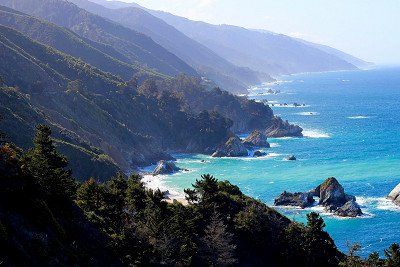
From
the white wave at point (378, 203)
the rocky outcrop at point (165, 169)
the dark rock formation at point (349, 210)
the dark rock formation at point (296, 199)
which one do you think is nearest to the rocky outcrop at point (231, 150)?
the rocky outcrop at point (165, 169)

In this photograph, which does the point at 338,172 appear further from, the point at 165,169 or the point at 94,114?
the point at 94,114

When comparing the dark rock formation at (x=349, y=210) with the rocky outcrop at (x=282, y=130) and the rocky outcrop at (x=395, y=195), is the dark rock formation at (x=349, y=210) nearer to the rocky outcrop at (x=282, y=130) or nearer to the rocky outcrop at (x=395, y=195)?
the rocky outcrop at (x=395, y=195)

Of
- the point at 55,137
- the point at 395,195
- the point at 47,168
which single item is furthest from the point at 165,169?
the point at 47,168

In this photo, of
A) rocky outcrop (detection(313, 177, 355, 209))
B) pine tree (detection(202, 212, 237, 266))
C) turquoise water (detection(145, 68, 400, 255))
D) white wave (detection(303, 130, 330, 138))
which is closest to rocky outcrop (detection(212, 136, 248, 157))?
turquoise water (detection(145, 68, 400, 255))

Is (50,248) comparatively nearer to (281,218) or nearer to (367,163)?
(281,218)

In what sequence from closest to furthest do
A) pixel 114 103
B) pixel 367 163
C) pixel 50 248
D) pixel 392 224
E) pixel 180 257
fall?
pixel 50 248, pixel 180 257, pixel 392 224, pixel 367 163, pixel 114 103

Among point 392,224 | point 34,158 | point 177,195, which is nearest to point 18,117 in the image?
point 177,195

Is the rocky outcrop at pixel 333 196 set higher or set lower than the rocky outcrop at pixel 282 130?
lower
